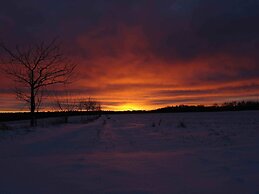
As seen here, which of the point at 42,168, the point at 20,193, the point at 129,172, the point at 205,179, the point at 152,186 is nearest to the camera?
the point at 20,193

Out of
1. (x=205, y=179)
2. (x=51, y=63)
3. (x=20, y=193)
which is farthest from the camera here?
(x=51, y=63)

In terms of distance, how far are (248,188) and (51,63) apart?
886 inches

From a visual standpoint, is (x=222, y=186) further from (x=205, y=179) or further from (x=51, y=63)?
(x=51, y=63)

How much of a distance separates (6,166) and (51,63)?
19.3m

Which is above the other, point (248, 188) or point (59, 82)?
point (59, 82)

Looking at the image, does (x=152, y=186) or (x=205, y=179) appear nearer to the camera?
(x=152, y=186)

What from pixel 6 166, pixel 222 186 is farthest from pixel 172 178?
pixel 6 166

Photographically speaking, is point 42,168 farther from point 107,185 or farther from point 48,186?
point 107,185

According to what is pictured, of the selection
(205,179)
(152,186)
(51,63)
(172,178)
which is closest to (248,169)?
(205,179)

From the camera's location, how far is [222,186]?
15.0 ft

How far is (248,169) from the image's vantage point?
5.79 m

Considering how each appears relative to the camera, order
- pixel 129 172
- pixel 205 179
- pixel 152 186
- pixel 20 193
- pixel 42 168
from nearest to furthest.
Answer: pixel 20 193 → pixel 152 186 → pixel 205 179 → pixel 129 172 → pixel 42 168

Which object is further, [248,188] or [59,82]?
[59,82]

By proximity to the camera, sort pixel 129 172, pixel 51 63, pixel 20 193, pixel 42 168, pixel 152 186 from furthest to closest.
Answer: pixel 51 63 < pixel 42 168 < pixel 129 172 < pixel 152 186 < pixel 20 193
